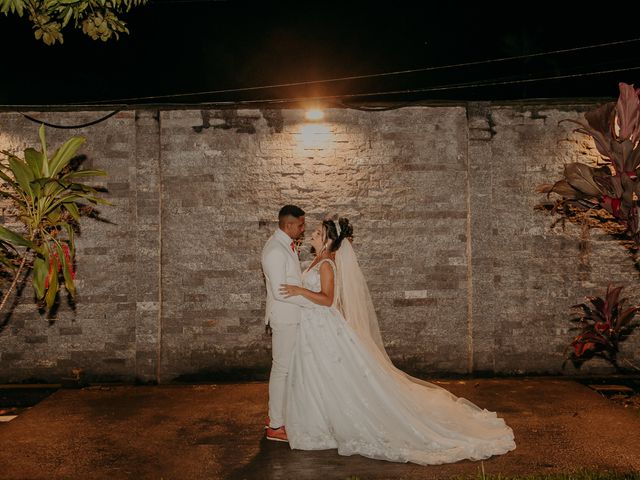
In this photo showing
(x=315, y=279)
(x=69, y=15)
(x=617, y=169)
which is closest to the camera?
(x=69, y=15)

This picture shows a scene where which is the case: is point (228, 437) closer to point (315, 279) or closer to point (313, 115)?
point (315, 279)

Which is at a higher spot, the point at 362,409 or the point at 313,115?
the point at 313,115

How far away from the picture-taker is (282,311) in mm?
5156

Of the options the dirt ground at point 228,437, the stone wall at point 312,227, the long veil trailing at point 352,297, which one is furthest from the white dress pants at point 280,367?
the stone wall at point 312,227

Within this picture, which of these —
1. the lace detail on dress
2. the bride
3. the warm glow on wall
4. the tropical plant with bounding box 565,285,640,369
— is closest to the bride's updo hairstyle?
the bride

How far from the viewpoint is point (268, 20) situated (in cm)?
970

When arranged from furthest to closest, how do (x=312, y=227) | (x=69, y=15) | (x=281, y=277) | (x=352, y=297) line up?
(x=312, y=227)
(x=352, y=297)
(x=281, y=277)
(x=69, y=15)

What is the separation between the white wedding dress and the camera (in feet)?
15.5

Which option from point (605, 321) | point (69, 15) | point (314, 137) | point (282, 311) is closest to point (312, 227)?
point (314, 137)

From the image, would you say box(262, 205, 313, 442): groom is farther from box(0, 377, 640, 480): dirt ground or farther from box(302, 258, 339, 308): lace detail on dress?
box(0, 377, 640, 480): dirt ground

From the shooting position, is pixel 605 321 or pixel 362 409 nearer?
pixel 362 409

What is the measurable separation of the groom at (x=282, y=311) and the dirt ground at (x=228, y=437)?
286 mm

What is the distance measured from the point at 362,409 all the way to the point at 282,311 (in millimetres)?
1021

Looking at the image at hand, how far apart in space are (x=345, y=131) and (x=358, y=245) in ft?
4.58
